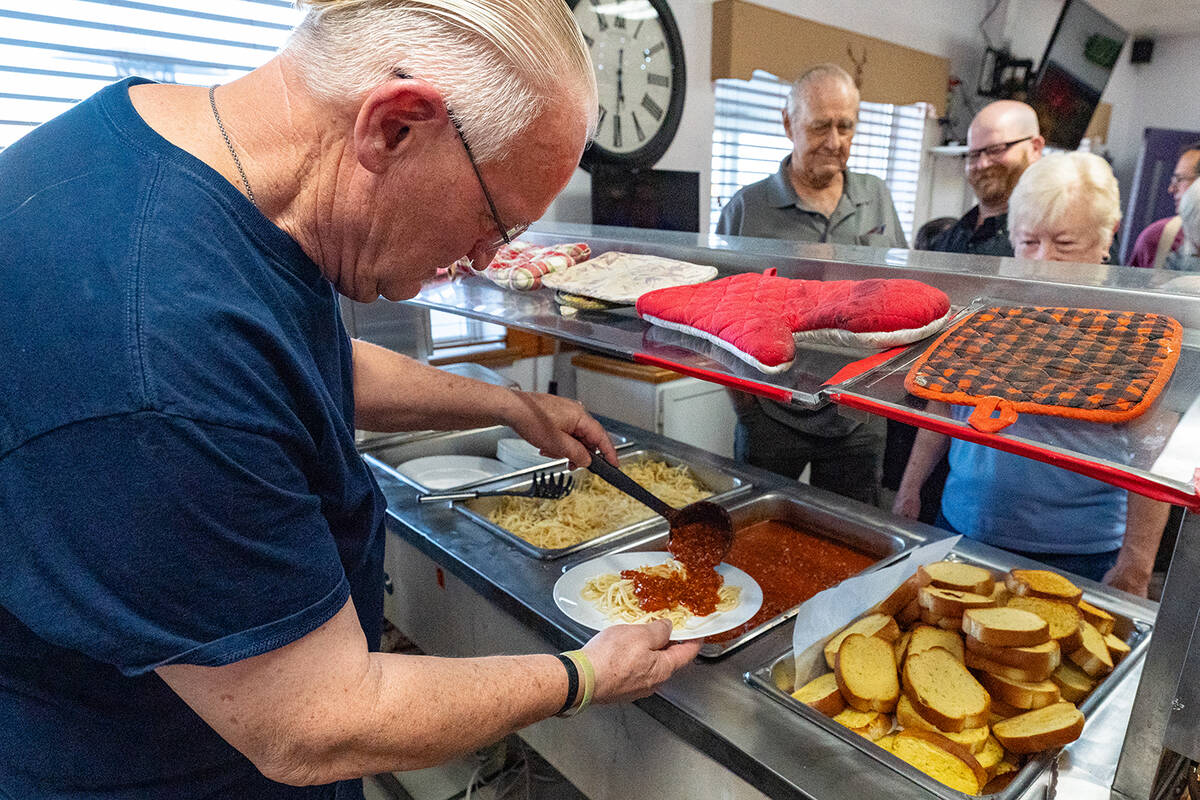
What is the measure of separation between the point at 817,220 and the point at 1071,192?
112cm

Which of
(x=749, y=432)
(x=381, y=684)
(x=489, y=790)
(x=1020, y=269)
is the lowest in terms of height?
(x=489, y=790)

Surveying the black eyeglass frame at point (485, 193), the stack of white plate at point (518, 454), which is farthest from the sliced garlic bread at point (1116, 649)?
the stack of white plate at point (518, 454)

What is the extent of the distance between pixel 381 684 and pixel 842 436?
228cm

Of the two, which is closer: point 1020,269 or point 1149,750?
point 1149,750

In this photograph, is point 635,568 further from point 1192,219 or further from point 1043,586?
point 1192,219

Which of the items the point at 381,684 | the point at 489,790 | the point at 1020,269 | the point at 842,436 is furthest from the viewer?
the point at 842,436

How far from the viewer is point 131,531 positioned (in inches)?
24.6

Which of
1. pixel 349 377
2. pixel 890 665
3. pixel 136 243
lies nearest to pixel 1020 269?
pixel 890 665

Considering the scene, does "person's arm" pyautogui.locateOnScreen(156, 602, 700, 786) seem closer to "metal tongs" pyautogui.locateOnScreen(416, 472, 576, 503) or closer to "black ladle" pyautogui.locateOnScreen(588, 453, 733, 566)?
"black ladle" pyautogui.locateOnScreen(588, 453, 733, 566)

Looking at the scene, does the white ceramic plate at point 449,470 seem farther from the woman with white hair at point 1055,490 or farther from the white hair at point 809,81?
the white hair at point 809,81

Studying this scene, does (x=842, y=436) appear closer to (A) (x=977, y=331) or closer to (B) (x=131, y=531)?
(A) (x=977, y=331)

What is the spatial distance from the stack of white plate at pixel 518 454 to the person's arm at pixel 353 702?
1296mm

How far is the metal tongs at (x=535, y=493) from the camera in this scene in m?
1.88

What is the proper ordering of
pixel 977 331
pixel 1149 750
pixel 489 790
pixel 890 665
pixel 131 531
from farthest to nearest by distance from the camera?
pixel 489 790 → pixel 890 665 → pixel 977 331 → pixel 1149 750 → pixel 131 531
